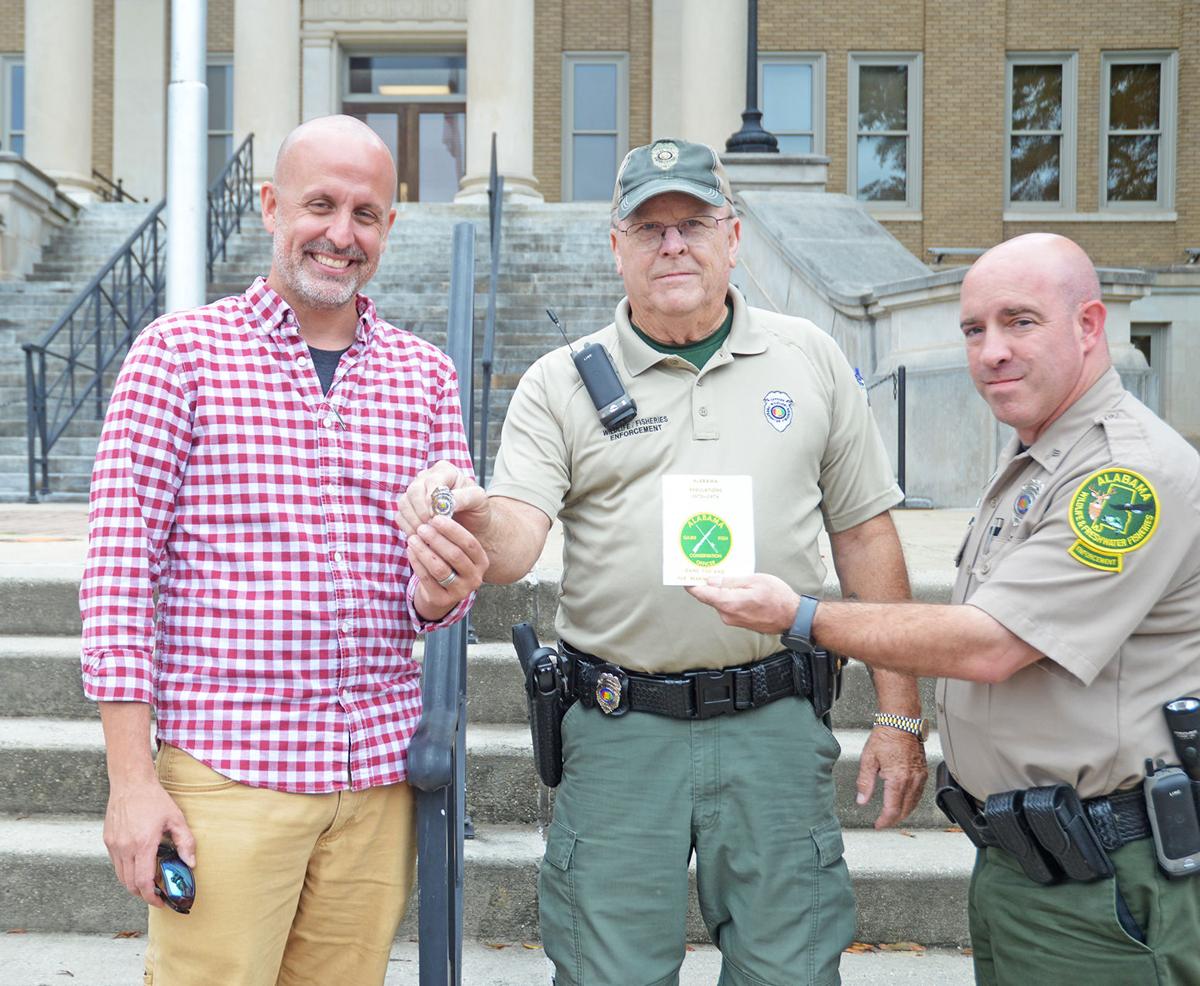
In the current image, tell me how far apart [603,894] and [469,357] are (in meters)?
1.81

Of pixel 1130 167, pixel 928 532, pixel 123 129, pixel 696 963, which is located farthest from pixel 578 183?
pixel 696 963

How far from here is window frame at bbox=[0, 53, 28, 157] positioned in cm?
2066

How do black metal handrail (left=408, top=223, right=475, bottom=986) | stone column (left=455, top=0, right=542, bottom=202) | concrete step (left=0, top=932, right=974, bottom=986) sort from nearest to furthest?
1. black metal handrail (left=408, top=223, right=475, bottom=986)
2. concrete step (left=0, top=932, right=974, bottom=986)
3. stone column (left=455, top=0, right=542, bottom=202)

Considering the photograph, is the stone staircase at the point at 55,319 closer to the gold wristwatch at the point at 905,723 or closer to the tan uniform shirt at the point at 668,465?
the tan uniform shirt at the point at 668,465

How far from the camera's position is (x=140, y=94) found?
67.6 feet

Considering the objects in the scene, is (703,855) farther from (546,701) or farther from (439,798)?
(439,798)

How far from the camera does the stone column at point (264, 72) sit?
16203 millimetres

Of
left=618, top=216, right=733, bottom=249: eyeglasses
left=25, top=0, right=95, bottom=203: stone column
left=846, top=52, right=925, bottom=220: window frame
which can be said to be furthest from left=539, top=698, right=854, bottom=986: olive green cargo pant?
left=846, top=52, right=925, bottom=220: window frame

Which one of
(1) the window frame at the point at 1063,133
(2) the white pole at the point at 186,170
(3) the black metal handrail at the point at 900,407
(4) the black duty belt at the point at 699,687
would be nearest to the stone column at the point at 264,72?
(2) the white pole at the point at 186,170

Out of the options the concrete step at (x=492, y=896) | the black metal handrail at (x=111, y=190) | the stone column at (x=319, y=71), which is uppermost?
the stone column at (x=319, y=71)

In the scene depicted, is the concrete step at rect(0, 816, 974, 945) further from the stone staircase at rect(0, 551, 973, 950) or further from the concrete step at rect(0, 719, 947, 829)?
the concrete step at rect(0, 719, 947, 829)

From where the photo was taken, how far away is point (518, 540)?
261 cm

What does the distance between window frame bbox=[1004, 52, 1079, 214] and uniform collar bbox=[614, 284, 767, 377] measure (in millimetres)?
19218

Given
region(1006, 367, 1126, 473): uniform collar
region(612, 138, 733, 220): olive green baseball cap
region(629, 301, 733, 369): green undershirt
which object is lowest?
region(1006, 367, 1126, 473): uniform collar
